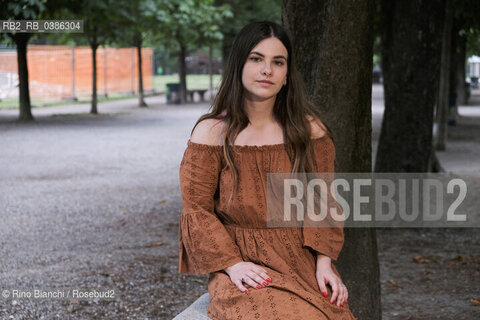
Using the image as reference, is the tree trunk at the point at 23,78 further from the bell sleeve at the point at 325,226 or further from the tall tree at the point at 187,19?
the bell sleeve at the point at 325,226

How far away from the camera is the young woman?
9.84 feet

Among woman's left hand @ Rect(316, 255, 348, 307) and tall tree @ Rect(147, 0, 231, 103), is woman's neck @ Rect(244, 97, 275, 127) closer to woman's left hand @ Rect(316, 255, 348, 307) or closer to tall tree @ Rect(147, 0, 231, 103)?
woman's left hand @ Rect(316, 255, 348, 307)

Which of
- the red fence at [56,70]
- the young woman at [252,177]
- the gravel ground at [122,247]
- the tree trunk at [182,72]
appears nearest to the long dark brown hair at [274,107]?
the young woman at [252,177]

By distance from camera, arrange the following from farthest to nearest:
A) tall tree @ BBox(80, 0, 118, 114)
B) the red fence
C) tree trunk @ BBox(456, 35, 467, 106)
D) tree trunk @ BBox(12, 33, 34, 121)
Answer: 1. the red fence
2. tree trunk @ BBox(456, 35, 467, 106)
3. tree trunk @ BBox(12, 33, 34, 121)
4. tall tree @ BBox(80, 0, 118, 114)

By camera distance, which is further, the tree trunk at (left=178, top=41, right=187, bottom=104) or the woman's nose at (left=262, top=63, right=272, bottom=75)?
the tree trunk at (left=178, top=41, right=187, bottom=104)

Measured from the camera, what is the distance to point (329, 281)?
9.91 ft

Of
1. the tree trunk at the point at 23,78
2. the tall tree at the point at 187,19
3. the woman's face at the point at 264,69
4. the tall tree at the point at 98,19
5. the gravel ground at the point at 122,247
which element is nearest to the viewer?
the woman's face at the point at 264,69

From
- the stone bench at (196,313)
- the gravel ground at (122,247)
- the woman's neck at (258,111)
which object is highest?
the woman's neck at (258,111)

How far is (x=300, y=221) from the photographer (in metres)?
3.13

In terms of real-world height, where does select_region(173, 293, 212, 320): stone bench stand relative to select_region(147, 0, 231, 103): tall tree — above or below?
below

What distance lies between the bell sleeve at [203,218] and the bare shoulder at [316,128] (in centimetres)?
43

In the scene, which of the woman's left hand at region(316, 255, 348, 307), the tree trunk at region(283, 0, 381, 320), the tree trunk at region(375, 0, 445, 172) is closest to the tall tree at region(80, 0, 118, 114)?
the tree trunk at region(375, 0, 445, 172)

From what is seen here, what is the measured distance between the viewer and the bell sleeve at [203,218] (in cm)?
301

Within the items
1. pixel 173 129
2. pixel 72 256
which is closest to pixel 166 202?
pixel 72 256
